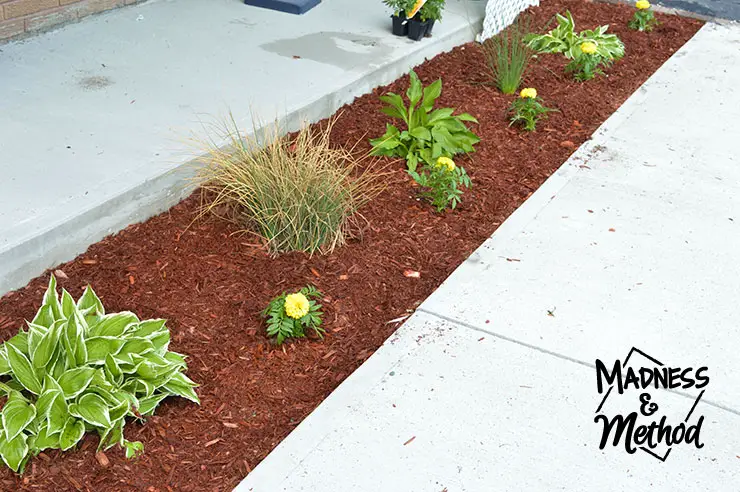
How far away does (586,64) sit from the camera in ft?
19.5

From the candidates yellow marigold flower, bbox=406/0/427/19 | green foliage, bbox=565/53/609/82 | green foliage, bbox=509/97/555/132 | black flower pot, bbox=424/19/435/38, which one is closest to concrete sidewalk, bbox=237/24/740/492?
green foliage, bbox=509/97/555/132

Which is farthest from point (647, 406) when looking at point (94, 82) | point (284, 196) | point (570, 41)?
point (570, 41)

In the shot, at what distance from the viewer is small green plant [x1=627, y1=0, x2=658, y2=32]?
714 centimetres

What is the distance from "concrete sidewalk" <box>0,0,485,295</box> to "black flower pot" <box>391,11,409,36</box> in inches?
2.2

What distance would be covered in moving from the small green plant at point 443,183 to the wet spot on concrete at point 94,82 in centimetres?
176

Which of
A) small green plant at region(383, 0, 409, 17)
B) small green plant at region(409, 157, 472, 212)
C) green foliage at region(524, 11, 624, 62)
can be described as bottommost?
green foliage at region(524, 11, 624, 62)

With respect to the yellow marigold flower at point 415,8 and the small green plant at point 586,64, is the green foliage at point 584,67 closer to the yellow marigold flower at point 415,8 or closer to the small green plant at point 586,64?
the small green plant at point 586,64

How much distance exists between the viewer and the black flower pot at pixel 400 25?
5.99 metres

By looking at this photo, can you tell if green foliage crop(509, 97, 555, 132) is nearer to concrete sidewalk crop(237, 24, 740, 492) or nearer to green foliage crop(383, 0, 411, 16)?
concrete sidewalk crop(237, 24, 740, 492)

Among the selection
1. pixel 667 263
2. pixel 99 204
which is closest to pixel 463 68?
pixel 667 263

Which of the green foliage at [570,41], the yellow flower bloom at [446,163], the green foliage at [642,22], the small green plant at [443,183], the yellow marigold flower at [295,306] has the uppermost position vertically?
the yellow marigold flower at [295,306]

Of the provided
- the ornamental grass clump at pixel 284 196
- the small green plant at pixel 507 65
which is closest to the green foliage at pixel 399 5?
the small green plant at pixel 507 65

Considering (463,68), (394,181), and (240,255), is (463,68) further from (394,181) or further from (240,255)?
(240,255)
